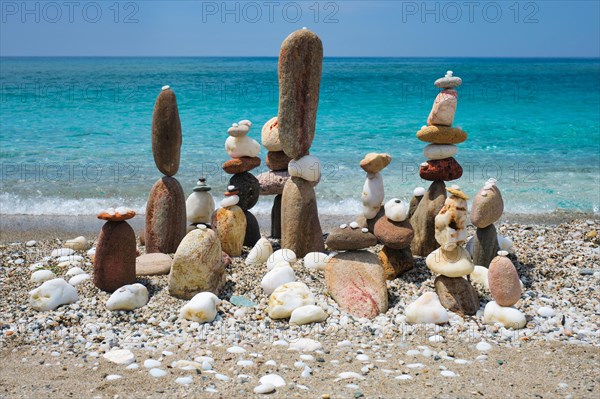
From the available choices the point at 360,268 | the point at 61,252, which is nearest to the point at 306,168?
the point at 360,268

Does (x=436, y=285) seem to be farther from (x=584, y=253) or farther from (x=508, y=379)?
(x=584, y=253)

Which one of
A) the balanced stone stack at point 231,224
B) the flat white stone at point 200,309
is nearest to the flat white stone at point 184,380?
the flat white stone at point 200,309

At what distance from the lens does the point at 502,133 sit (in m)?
17.8

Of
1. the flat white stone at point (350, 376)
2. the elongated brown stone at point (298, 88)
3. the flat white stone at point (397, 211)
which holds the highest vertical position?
the elongated brown stone at point (298, 88)

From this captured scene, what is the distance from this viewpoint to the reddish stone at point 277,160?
272 inches

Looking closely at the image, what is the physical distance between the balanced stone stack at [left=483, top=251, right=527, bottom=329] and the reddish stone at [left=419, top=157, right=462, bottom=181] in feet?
4.21

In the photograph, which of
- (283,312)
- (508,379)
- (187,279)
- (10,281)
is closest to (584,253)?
(508,379)

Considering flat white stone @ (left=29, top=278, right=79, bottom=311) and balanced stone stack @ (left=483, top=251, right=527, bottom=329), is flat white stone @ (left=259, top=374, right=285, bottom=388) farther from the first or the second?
flat white stone @ (left=29, top=278, right=79, bottom=311)

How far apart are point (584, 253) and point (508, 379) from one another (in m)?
2.78

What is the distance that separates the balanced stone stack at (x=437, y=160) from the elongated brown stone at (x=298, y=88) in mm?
1052

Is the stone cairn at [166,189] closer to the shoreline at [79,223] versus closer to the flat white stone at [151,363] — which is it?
the shoreline at [79,223]

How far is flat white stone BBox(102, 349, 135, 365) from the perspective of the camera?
173 inches

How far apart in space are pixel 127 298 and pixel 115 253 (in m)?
0.47

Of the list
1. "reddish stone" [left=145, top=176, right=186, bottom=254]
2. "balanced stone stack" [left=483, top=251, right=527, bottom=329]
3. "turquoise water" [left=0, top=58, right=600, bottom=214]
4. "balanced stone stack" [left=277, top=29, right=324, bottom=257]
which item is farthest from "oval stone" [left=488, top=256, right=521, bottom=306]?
"turquoise water" [left=0, top=58, right=600, bottom=214]
